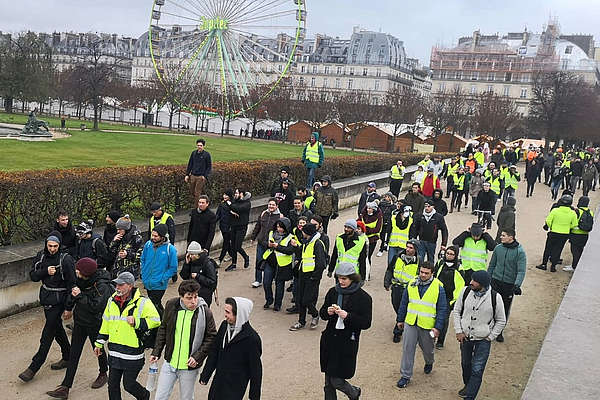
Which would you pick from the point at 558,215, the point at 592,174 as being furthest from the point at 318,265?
the point at 592,174

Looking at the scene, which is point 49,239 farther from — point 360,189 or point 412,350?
point 360,189

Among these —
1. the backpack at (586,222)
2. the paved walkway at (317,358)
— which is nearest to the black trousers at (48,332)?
the paved walkway at (317,358)

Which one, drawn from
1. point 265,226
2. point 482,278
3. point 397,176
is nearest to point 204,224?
point 265,226

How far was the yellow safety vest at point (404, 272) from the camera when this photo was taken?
8.26 m

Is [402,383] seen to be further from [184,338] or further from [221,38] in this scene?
[221,38]

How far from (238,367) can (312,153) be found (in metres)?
12.7

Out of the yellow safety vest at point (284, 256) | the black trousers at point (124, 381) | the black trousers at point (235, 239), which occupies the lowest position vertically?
the black trousers at point (124, 381)

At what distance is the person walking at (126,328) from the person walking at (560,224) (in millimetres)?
9522

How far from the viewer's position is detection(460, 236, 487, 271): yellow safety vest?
898cm

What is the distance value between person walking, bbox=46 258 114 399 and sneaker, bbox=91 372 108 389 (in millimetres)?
255

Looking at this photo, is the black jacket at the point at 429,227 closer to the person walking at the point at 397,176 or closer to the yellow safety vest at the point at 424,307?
the yellow safety vest at the point at 424,307

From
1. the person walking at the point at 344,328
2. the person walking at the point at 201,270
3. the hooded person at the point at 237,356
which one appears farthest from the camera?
the person walking at the point at 201,270

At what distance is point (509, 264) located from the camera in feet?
27.6

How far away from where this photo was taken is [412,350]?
705 centimetres
